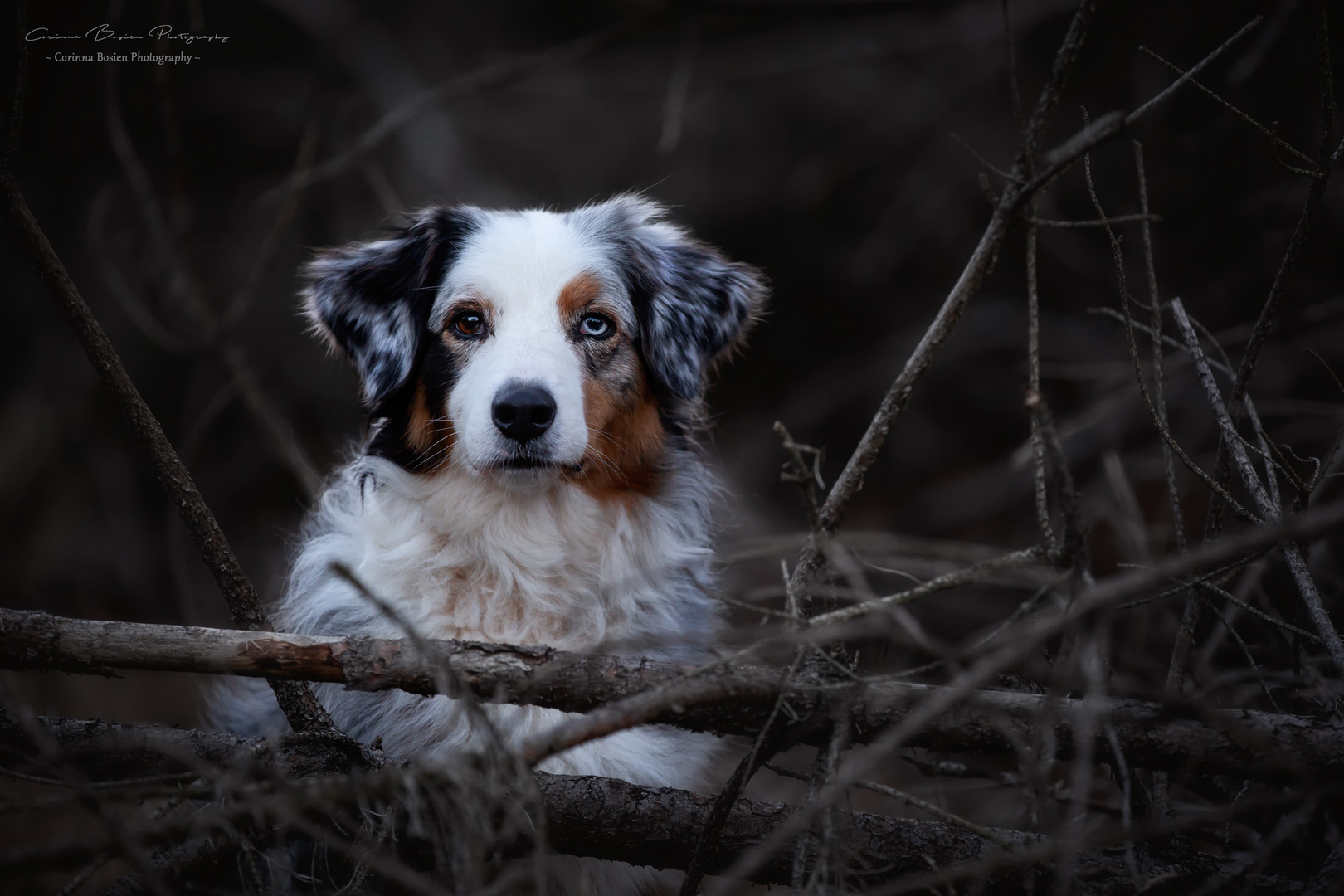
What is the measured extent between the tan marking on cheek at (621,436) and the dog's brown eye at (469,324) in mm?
356

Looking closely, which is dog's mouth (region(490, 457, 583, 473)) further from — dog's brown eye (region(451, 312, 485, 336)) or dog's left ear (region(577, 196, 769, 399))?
dog's left ear (region(577, 196, 769, 399))

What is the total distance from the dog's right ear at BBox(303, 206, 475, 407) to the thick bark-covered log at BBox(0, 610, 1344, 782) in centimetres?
131

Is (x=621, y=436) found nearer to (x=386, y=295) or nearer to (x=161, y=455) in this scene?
(x=386, y=295)

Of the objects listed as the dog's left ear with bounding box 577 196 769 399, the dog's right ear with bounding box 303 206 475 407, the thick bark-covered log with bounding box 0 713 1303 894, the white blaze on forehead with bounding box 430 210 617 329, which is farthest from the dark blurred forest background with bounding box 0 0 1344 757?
the thick bark-covered log with bounding box 0 713 1303 894

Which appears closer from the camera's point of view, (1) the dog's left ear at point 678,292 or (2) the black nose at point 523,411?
(2) the black nose at point 523,411

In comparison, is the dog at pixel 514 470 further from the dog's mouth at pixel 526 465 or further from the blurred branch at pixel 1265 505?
the blurred branch at pixel 1265 505

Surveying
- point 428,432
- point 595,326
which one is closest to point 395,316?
point 428,432

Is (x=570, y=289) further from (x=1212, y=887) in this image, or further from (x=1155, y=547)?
(x=1155, y=547)

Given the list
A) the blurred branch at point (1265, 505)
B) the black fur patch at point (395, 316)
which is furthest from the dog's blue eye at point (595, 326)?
the blurred branch at point (1265, 505)

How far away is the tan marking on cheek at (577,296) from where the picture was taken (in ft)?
9.05

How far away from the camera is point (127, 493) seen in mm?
→ 5969

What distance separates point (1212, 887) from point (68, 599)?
583 centimetres

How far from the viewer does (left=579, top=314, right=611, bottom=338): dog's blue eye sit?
2797 millimetres

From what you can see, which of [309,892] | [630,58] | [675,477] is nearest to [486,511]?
[675,477]
